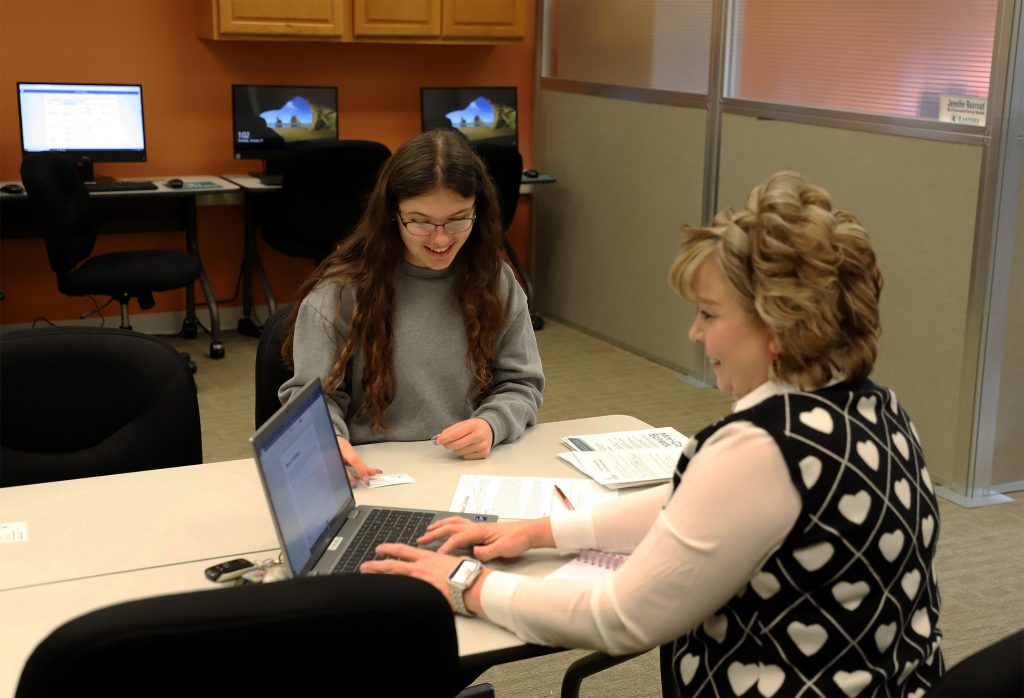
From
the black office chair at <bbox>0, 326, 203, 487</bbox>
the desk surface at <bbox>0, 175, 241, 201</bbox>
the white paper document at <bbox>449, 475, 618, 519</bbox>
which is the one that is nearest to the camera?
the white paper document at <bbox>449, 475, 618, 519</bbox>

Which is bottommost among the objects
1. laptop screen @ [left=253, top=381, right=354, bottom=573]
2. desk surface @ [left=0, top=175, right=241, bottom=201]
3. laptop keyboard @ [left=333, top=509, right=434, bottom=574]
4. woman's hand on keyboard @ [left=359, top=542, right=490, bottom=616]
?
laptop keyboard @ [left=333, top=509, right=434, bottom=574]

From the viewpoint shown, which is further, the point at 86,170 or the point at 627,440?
the point at 86,170

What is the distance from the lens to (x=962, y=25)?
11.4 ft

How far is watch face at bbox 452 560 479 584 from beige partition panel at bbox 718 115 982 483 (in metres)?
2.53

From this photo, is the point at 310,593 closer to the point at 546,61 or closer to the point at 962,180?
the point at 962,180

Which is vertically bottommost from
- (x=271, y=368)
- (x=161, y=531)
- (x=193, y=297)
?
(x=193, y=297)

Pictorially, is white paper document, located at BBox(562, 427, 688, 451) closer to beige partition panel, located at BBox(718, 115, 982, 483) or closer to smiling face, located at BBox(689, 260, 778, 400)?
smiling face, located at BBox(689, 260, 778, 400)

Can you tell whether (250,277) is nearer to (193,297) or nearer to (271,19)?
(193,297)

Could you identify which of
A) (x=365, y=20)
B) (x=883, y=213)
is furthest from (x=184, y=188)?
(x=883, y=213)

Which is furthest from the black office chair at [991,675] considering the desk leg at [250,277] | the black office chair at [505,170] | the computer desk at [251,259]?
the desk leg at [250,277]

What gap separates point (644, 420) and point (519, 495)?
240 centimetres

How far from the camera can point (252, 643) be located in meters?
0.96

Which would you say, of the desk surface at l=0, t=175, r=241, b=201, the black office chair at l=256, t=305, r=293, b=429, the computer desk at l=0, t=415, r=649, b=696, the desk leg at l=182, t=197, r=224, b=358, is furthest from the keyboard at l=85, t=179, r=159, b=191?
the computer desk at l=0, t=415, r=649, b=696

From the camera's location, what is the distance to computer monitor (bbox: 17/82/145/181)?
4.86 metres
